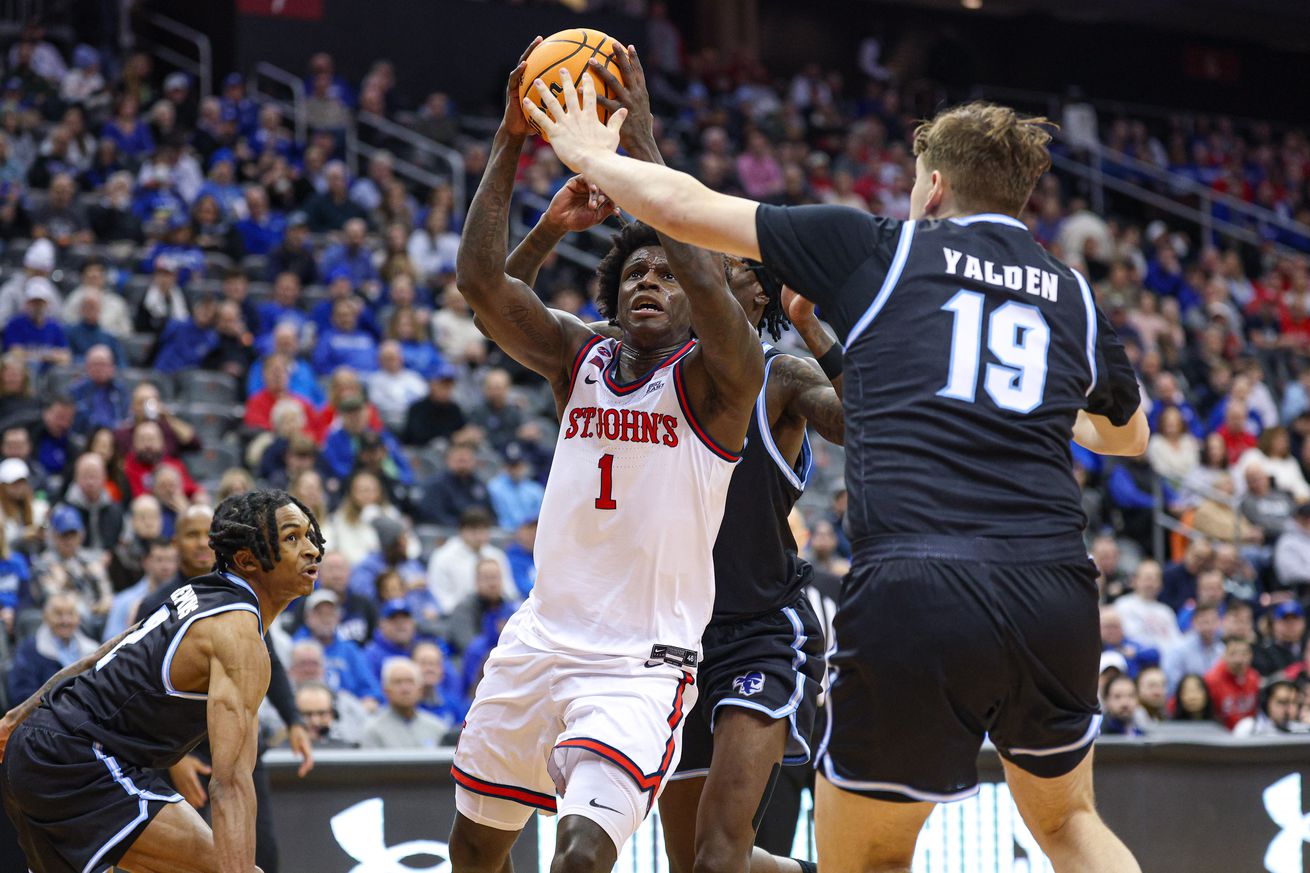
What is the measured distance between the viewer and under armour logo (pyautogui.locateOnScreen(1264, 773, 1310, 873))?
827cm

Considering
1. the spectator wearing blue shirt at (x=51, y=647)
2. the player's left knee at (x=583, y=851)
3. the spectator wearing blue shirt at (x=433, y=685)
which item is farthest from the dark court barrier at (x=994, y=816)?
the player's left knee at (x=583, y=851)

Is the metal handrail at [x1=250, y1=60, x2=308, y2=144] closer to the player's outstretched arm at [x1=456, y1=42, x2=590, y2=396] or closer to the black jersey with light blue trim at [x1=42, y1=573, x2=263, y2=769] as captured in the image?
the black jersey with light blue trim at [x1=42, y1=573, x2=263, y2=769]

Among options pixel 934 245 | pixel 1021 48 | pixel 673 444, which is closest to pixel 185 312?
pixel 673 444

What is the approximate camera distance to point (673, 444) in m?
4.62

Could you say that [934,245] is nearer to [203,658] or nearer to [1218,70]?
[203,658]

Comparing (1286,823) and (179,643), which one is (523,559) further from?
(179,643)

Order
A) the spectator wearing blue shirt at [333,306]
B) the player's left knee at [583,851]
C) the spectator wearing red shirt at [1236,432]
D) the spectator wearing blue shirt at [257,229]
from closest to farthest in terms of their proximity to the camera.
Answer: the player's left knee at [583,851], the spectator wearing blue shirt at [333,306], the spectator wearing blue shirt at [257,229], the spectator wearing red shirt at [1236,432]

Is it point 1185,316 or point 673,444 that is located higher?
point 1185,316

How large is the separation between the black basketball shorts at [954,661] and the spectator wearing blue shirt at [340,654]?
6.80 meters

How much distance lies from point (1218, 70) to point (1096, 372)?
2578 cm

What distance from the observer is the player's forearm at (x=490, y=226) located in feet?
15.8

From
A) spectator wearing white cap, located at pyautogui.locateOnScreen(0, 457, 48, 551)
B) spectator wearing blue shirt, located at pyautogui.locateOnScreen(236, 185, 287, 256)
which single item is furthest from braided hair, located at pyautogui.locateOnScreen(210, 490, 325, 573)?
spectator wearing blue shirt, located at pyautogui.locateOnScreen(236, 185, 287, 256)

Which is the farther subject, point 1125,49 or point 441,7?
point 1125,49

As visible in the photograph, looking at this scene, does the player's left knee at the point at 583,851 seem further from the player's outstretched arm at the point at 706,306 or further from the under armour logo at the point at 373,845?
the under armour logo at the point at 373,845
